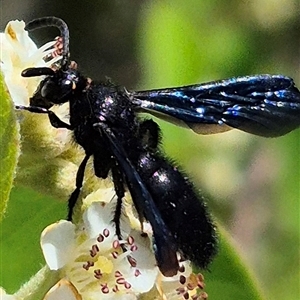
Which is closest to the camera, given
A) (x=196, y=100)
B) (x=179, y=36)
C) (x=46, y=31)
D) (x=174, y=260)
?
(x=174, y=260)

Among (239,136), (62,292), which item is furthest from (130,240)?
(239,136)

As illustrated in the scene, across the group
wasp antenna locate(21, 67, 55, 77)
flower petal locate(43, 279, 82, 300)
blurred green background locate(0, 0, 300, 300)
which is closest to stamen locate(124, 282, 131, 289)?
flower petal locate(43, 279, 82, 300)

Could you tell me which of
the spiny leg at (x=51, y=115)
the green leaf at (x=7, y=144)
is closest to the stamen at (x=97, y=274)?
the spiny leg at (x=51, y=115)

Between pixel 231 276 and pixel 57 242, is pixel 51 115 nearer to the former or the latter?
pixel 57 242

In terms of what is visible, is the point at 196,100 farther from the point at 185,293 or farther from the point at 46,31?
the point at 46,31

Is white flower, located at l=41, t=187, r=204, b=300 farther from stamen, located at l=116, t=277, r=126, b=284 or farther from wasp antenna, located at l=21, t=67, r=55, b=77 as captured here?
wasp antenna, located at l=21, t=67, r=55, b=77

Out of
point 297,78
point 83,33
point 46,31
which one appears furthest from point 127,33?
point 297,78

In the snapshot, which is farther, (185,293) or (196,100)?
(196,100)

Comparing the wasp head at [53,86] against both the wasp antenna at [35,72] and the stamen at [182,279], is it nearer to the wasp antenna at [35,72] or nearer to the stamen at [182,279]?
the wasp antenna at [35,72]
